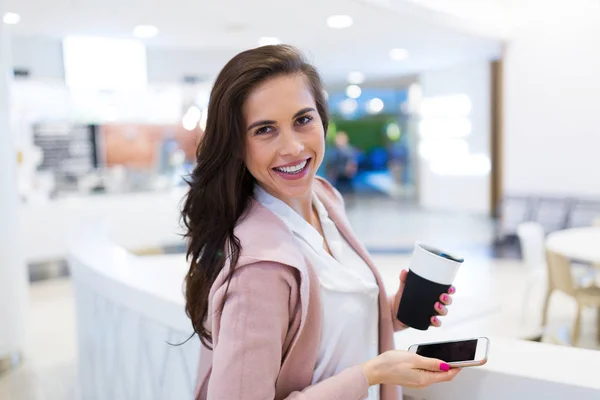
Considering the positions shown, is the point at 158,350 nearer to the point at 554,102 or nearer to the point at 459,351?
the point at 459,351

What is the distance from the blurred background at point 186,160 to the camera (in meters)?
2.75

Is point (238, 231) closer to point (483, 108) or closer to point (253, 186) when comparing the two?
point (253, 186)

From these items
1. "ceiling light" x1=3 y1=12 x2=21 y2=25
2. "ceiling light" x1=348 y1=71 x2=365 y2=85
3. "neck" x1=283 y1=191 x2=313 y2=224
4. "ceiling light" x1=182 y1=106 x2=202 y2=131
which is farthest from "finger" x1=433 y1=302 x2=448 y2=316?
"ceiling light" x1=348 y1=71 x2=365 y2=85

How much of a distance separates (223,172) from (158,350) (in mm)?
1150

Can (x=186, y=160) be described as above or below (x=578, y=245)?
above

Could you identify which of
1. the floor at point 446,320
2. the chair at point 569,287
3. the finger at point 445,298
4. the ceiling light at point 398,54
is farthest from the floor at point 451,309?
the ceiling light at point 398,54

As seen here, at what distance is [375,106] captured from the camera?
55.1 feet

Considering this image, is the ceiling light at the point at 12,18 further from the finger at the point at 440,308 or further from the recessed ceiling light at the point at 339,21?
the finger at the point at 440,308

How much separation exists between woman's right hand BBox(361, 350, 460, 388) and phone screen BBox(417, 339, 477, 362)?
0.05 m

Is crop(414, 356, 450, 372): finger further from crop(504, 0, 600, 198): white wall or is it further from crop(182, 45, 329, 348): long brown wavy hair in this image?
crop(504, 0, 600, 198): white wall

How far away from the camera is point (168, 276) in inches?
85.4

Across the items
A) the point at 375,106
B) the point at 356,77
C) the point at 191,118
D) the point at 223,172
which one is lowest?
the point at 223,172

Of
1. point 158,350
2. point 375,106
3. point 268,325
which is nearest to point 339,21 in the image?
point 158,350

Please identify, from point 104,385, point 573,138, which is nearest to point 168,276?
point 104,385
